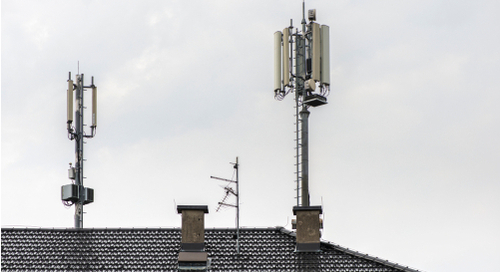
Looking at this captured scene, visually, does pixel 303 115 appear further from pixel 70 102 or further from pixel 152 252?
pixel 152 252

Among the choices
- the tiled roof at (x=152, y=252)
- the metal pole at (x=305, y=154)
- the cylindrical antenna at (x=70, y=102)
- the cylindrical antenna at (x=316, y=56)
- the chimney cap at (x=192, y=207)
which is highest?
the cylindrical antenna at (x=316, y=56)

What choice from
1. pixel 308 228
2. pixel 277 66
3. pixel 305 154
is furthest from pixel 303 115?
pixel 308 228

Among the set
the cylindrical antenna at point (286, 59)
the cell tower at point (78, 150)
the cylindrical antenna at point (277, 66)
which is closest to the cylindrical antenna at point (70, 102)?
the cell tower at point (78, 150)

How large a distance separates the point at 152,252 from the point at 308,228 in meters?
5.74

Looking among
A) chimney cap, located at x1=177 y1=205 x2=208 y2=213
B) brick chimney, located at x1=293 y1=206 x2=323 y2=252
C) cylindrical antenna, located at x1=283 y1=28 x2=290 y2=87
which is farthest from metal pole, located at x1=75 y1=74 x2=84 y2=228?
brick chimney, located at x1=293 y1=206 x2=323 y2=252

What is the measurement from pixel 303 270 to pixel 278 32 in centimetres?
1359

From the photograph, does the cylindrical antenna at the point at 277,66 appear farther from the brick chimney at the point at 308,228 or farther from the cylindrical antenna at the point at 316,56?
the brick chimney at the point at 308,228

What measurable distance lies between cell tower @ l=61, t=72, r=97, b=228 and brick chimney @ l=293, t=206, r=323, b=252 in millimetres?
13968

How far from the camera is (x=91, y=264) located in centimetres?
→ 3466

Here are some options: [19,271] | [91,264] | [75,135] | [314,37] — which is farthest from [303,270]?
[75,135]

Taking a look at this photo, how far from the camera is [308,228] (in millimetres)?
35781

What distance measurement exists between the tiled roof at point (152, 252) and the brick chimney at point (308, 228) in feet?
0.93

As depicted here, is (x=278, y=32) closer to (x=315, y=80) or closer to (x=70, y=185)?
(x=315, y=80)

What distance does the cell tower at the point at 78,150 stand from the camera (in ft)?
151
